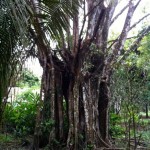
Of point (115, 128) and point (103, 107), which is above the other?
point (103, 107)

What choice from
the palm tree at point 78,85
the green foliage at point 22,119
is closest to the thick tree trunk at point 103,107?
the palm tree at point 78,85

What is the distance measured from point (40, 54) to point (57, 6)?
2.56m

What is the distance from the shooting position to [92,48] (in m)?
7.06

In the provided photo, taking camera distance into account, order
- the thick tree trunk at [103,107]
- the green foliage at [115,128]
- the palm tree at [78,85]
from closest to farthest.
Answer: the palm tree at [78,85] < the thick tree trunk at [103,107] < the green foliage at [115,128]

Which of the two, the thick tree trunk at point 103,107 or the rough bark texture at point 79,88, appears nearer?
the rough bark texture at point 79,88

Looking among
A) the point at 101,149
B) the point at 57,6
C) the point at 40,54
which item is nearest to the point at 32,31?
the point at 57,6

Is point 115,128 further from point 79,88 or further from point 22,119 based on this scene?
point 22,119

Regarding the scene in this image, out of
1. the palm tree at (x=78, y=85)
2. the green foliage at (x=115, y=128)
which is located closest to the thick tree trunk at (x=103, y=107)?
the palm tree at (x=78, y=85)

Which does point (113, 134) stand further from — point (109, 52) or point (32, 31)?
point (32, 31)

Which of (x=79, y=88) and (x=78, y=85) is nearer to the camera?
(x=78, y=85)

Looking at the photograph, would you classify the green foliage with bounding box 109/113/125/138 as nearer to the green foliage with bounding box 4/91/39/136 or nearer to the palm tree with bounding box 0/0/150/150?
the palm tree with bounding box 0/0/150/150

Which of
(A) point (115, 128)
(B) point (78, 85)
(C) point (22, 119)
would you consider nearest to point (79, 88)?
(B) point (78, 85)

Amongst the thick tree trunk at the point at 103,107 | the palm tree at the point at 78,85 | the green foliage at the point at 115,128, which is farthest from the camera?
the green foliage at the point at 115,128

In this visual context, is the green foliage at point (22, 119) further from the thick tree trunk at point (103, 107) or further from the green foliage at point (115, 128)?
the green foliage at point (115, 128)
